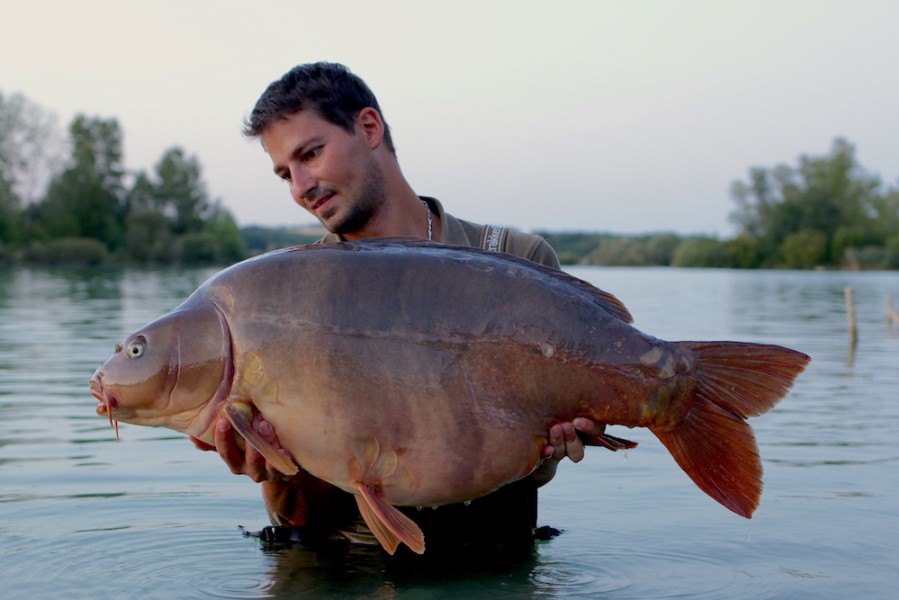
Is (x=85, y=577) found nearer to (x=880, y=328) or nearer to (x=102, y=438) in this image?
(x=102, y=438)

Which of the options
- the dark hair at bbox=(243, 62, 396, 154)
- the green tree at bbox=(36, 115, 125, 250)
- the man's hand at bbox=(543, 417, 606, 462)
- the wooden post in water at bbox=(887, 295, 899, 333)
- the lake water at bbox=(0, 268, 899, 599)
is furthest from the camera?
the green tree at bbox=(36, 115, 125, 250)

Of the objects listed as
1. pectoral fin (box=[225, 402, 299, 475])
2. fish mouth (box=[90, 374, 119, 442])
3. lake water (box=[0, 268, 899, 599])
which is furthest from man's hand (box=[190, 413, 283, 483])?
lake water (box=[0, 268, 899, 599])

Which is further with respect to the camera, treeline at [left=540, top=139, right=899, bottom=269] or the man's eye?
treeline at [left=540, top=139, right=899, bottom=269]

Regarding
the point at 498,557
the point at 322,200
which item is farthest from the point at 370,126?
the point at 498,557

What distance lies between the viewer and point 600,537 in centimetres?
595

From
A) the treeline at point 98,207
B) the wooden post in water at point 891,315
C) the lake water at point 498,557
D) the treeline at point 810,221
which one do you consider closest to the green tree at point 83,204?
the treeline at point 98,207

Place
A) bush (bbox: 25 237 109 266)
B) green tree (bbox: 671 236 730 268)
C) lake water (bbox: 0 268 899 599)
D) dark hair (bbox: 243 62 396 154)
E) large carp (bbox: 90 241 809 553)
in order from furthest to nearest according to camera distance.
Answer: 1. green tree (bbox: 671 236 730 268)
2. bush (bbox: 25 237 109 266)
3. lake water (bbox: 0 268 899 599)
4. dark hair (bbox: 243 62 396 154)
5. large carp (bbox: 90 241 809 553)

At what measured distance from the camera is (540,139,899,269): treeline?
101m

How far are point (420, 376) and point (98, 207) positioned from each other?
93.2 m

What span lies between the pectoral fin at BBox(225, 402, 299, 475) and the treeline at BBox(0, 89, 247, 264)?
3248 inches

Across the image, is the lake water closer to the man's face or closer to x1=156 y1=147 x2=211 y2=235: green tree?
the man's face

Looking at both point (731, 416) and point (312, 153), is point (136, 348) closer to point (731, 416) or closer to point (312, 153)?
point (312, 153)

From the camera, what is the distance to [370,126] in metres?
5.01

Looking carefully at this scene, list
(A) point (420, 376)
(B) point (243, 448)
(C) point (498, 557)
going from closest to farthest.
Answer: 1. (A) point (420, 376)
2. (B) point (243, 448)
3. (C) point (498, 557)
